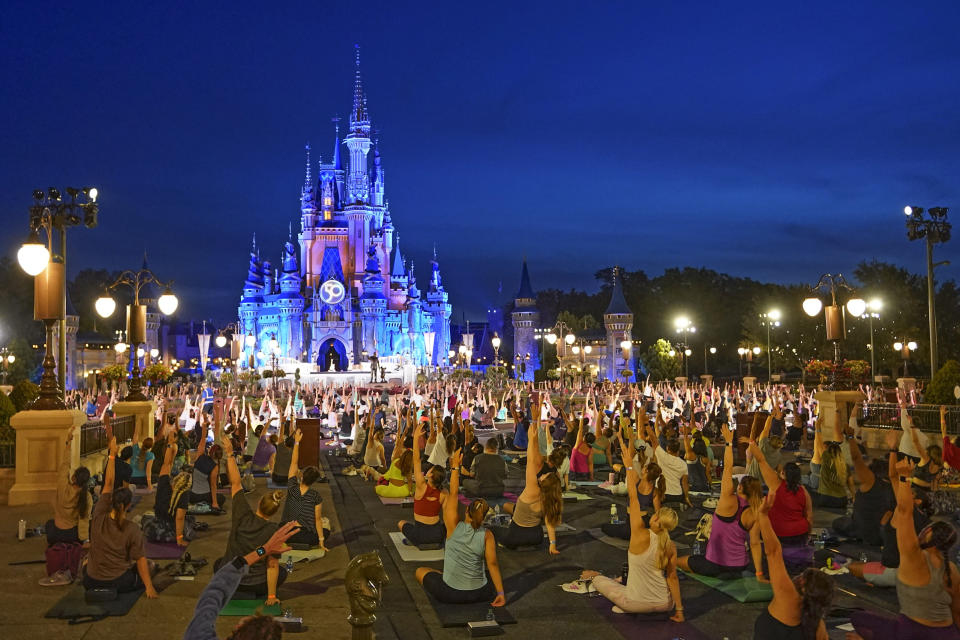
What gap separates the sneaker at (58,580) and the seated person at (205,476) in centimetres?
426

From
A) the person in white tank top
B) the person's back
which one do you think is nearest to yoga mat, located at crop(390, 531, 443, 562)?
the person's back

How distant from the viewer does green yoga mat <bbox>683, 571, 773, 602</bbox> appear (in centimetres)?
852

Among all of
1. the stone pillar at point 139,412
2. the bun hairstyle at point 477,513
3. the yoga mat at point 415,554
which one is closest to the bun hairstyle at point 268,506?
the bun hairstyle at point 477,513

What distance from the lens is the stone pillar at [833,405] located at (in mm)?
21359

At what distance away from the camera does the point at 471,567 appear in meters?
8.30

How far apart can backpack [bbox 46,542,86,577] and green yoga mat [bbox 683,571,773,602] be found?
264 inches

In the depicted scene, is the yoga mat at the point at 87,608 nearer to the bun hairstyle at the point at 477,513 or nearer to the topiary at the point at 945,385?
the bun hairstyle at the point at 477,513

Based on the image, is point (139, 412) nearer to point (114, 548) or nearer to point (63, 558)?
point (63, 558)

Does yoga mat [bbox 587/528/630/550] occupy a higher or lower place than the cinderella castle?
lower

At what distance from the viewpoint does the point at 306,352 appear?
295 ft

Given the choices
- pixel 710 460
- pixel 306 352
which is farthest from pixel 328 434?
pixel 306 352

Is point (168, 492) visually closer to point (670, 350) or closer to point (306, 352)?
point (670, 350)

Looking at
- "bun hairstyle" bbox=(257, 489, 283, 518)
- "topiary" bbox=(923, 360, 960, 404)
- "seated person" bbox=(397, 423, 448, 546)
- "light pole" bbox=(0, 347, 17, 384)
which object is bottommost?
"seated person" bbox=(397, 423, 448, 546)

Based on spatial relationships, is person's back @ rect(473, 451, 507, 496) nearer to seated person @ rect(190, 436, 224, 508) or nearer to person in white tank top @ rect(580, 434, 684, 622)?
seated person @ rect(190, 436, 224, 508)
